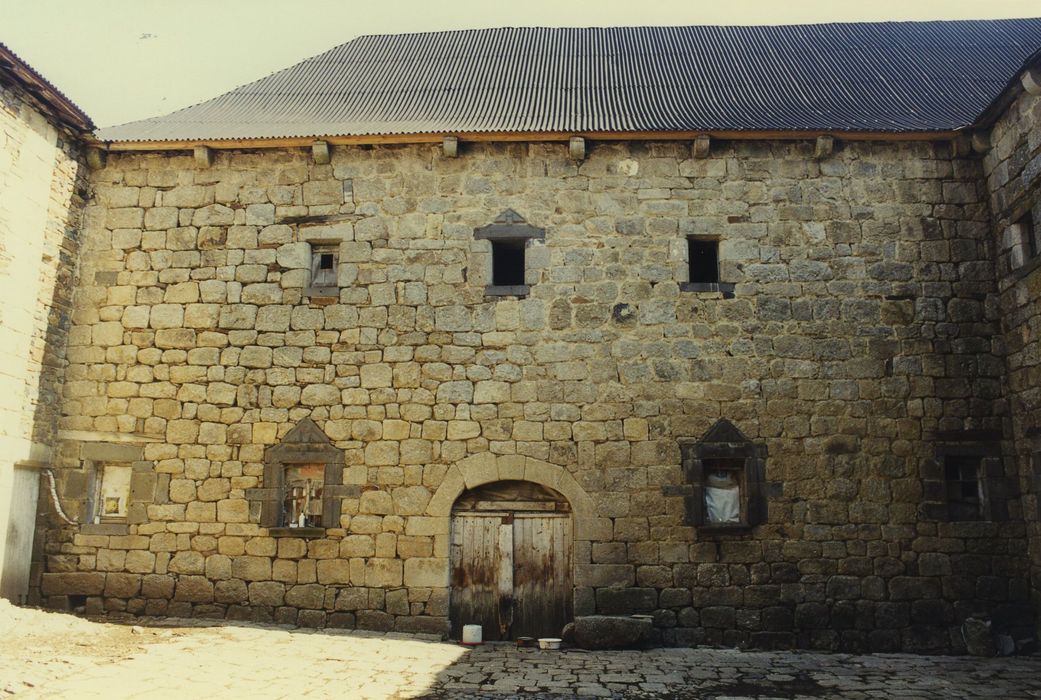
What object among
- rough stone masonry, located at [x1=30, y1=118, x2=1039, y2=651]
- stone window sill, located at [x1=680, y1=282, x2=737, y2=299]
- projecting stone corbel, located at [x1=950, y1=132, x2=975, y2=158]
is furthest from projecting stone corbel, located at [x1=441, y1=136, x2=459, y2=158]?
projecting stone corbel, located at [x1=950, y1=132, x2=975, y2=158]

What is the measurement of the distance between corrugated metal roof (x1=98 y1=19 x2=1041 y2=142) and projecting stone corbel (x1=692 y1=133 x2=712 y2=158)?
0.47ft

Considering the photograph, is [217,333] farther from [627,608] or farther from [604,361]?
[627,608]

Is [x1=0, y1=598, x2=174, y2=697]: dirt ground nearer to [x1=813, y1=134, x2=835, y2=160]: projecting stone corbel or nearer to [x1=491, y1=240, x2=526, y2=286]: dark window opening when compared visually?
[x1=491, y1=240, x2=526, y2=286]: dark window opening

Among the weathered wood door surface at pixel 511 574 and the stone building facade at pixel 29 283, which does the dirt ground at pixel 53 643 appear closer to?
the stone building facade at pixel 29 283

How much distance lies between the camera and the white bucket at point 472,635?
7312mm

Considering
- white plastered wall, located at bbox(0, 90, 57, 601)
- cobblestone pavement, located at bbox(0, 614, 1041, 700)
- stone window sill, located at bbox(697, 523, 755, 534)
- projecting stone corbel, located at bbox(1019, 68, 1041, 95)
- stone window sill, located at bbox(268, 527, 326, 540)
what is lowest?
cobblestone pavement, located at bbox(0, 614, 1041, 700)

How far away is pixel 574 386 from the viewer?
306 inches

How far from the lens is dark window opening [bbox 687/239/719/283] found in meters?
8.22

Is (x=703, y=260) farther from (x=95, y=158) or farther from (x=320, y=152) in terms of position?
(x=95, y=158)

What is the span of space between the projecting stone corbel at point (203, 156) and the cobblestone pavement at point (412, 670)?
16.5ft

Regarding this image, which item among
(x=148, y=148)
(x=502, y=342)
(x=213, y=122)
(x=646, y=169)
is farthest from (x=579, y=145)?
(x=148, y=148)

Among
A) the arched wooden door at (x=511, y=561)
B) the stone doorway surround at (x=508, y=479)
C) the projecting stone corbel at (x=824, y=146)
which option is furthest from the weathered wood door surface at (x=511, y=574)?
the projecting stone corbel at (x=824, y=146)

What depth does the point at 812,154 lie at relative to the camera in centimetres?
821

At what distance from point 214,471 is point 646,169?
18.9ft
